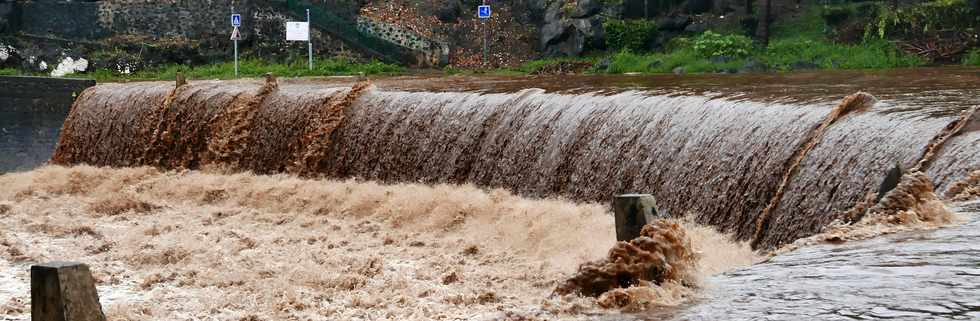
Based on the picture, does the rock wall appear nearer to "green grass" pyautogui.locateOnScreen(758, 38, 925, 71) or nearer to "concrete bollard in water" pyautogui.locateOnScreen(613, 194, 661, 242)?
"green grass" pyautogui.locateOnScreen(758, 38, 925, 71)

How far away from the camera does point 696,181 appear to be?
1241cm

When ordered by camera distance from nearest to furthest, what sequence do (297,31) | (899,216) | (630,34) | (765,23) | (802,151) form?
(899,216), (802,151), (297,31), (765,23), (630,34)

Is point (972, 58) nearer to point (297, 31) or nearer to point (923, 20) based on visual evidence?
point (923, 20)

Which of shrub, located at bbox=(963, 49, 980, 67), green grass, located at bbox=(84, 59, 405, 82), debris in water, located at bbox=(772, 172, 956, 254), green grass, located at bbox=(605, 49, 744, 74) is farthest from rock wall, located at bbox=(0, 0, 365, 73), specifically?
debris in water, located at bbox=(772, 172, 956, 254)

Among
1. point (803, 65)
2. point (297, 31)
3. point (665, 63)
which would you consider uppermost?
point (297, 31)

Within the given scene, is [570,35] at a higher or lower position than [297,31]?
lower

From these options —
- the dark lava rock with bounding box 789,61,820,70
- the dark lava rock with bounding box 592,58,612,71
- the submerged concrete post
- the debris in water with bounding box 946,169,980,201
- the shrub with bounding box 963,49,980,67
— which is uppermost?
the submerged concrete post

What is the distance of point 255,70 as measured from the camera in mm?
34938

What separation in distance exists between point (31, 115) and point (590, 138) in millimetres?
13486

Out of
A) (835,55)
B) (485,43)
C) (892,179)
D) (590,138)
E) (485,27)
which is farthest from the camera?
(485,27)

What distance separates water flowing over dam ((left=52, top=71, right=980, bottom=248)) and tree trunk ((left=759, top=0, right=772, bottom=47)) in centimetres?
1410

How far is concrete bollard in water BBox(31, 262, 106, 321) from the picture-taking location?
6.46m

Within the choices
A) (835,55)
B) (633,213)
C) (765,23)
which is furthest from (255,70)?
(633,213)

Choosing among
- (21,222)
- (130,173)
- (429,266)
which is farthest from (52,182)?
(429,266)
